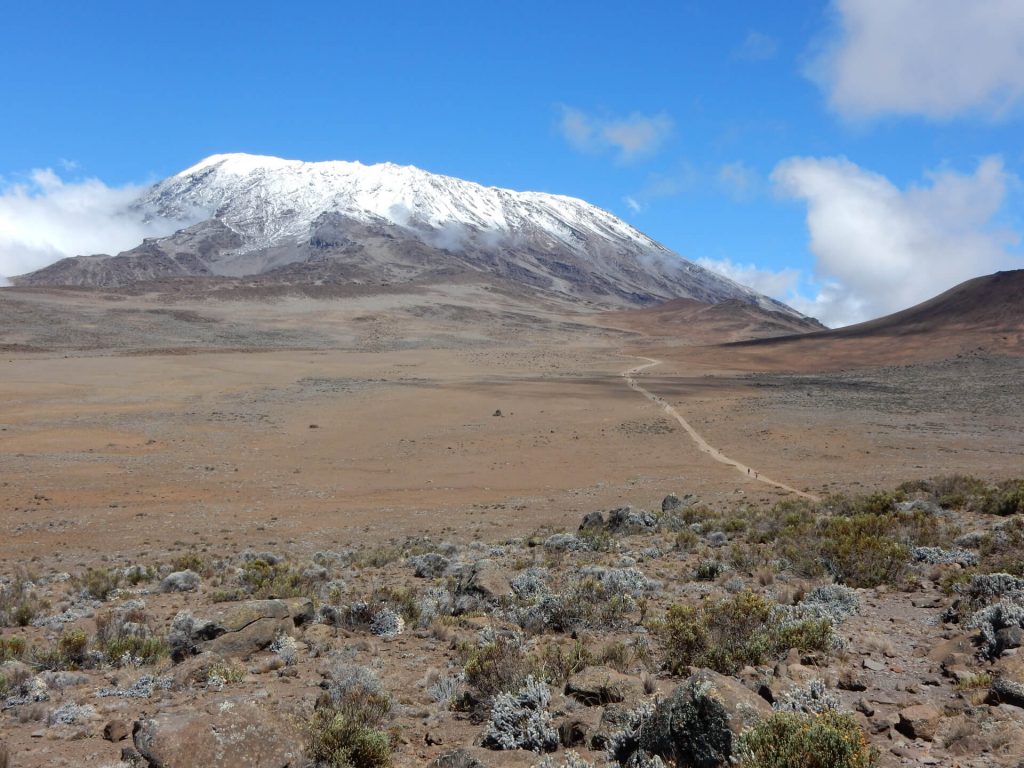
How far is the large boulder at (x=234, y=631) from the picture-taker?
272 inches

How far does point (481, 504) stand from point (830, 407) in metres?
22.5

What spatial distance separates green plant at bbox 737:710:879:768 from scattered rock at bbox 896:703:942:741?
0.49 metres

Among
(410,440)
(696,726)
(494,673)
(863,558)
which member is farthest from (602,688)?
(410,440)

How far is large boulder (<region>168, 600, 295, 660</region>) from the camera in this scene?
22.6 feet

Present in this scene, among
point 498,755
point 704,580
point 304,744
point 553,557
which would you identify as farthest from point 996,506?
point 304,744

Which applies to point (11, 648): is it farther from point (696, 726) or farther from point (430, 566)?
point (696, 726)

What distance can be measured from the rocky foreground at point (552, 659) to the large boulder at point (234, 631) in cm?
3

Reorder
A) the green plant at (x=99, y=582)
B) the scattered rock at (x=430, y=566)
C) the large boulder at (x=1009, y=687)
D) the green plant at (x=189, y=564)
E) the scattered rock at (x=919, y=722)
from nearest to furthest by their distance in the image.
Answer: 1. the scattered rock at (x=919, y=722)
2. the large boulder at (x=1009, y=687)
3. the green plant at (x=99, y=582)
4. the scattered rock at (x=430, y=566)
5. the green plant at (x=189, y=564)

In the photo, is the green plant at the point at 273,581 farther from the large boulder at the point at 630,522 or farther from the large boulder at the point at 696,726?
the large boulder at the point at 696,726

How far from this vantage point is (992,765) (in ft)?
12.8

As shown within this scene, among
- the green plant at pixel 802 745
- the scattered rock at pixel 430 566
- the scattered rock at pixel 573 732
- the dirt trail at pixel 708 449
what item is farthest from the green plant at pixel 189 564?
the dirt trail at pixel 708 449

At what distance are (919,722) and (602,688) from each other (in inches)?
77.9

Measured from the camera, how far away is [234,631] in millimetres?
7078

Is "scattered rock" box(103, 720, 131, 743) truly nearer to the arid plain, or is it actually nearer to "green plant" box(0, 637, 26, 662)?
the arid plain
